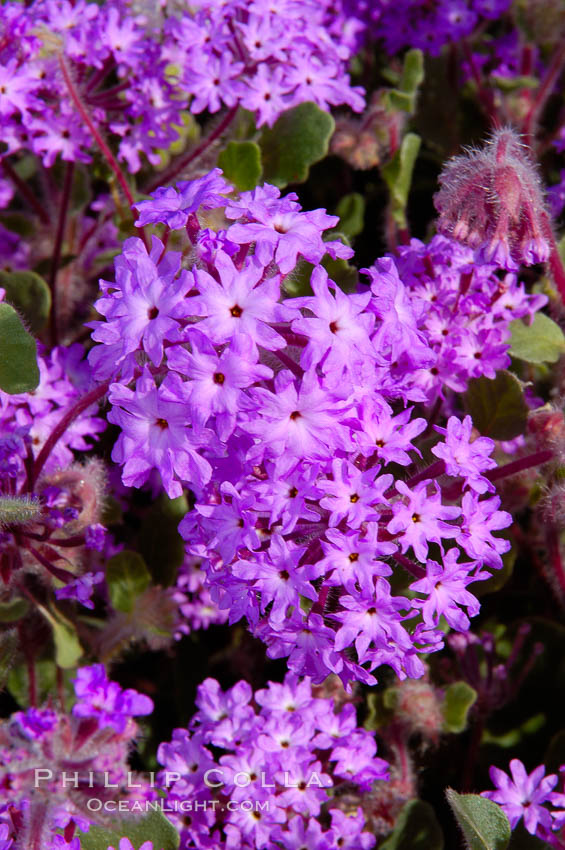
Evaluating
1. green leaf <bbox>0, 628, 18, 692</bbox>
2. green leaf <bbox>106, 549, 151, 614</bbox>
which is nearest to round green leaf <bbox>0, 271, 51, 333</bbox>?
green leaf <bbox>106, 549, 151, 614</bbox>

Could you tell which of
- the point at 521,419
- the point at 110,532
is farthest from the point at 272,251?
the point at 110,532

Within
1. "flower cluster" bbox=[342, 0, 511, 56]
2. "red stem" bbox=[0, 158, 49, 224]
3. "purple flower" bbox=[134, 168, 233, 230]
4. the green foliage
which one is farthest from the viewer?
"flower cluster" bbox=[342, 0, 511, 56]

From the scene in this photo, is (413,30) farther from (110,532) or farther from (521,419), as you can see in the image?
(110,532)

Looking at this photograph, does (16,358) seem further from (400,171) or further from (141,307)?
(400,171)

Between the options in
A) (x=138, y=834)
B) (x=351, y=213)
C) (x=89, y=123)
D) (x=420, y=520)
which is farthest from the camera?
(x=351, y=213)

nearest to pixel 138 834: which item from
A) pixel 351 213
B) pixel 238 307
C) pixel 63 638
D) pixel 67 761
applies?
pixel 67 761

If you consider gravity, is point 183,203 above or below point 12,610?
above

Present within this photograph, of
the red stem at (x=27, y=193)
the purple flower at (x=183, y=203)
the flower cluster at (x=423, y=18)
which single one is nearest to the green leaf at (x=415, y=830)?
the purple flower at (x=183, y=203)

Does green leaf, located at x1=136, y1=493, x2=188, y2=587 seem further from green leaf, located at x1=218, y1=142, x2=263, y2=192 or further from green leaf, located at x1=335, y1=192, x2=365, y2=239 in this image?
green leaf, located at x1=335, y1=192, x2=365, y2=239
